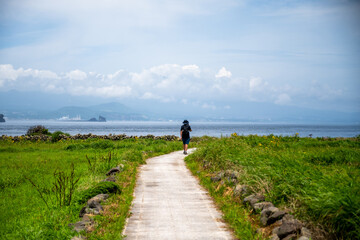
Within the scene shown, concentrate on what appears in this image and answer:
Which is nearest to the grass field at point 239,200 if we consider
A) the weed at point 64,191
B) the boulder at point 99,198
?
the weed at point 64,191

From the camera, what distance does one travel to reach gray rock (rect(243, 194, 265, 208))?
7928mm

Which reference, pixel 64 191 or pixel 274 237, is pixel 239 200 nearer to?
pixel 274 237

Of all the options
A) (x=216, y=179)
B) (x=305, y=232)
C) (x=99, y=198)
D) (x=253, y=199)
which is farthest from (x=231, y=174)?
(x=305, y=232)

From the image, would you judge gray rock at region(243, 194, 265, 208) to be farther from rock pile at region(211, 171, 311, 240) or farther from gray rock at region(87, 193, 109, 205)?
gray rock at region(87, 193, 109, 205)

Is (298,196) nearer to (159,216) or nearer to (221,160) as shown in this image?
(159,216)

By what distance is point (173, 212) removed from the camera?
8.08m

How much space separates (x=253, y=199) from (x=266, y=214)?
1.04m

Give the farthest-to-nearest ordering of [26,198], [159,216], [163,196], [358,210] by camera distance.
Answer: [26,198]
[163,196]
[159,216]
[358,210]

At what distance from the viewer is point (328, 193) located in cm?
593

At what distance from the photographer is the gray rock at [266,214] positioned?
6.86m

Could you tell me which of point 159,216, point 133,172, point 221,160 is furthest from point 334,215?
point 133,172

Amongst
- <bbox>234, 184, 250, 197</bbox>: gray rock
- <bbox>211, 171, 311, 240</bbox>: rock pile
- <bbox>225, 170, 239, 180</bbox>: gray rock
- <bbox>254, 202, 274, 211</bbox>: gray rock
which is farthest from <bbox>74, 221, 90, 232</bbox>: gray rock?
<bbox>225, 170, 239, 180</bbox>: gray rock

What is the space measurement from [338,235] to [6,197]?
33.4 feet

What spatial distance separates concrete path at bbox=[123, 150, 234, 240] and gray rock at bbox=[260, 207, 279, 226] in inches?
31.3
